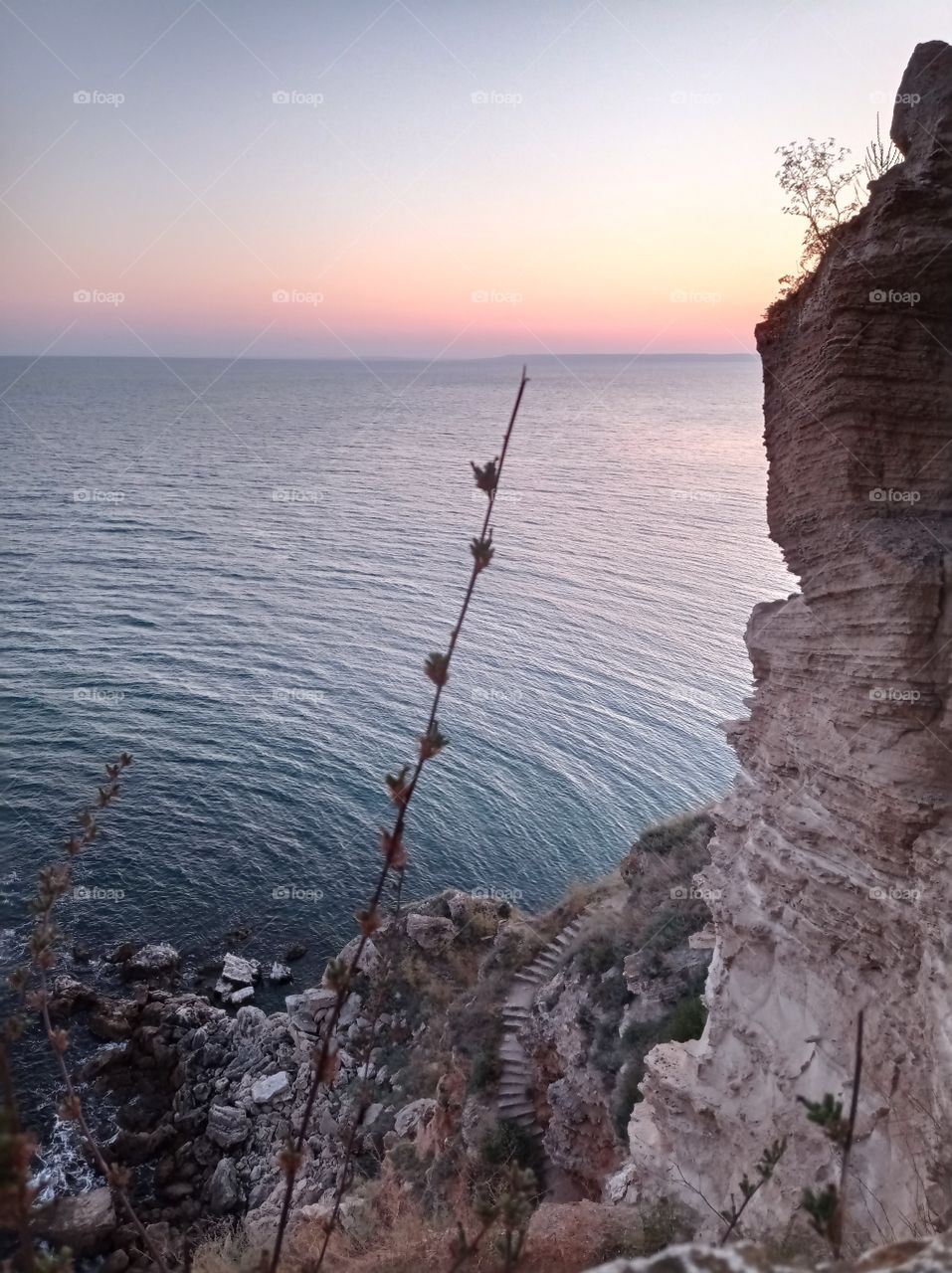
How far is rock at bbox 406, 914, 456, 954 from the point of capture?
30.8m

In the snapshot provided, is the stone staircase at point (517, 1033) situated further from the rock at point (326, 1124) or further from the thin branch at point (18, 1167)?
the thin branch at point (18, 1167)

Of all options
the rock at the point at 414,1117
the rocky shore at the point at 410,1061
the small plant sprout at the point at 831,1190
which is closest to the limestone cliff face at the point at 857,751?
the small plant sprout at the point at 831,1190

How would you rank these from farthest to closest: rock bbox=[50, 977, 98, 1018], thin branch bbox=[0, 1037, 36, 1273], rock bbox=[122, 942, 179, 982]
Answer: rock bbox=[122, 942, 179, 982]
rock bbox=[50, 977, 98, 1018]
thin branch bbox=[0, 1037, 36, 1273]

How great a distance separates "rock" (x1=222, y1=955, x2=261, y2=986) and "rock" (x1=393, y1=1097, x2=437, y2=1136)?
820 centimetres

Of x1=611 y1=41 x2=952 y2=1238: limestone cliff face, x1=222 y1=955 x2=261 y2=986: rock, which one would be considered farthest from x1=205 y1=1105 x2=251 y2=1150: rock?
x1=611 y1=41 x2=952 y2=1238: limestone cliff face

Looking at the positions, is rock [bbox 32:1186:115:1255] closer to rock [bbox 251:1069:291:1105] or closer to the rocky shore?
the rocky shore

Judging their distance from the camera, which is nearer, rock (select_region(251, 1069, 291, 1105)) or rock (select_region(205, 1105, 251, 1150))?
rock (select_region(205, 1105, 251, 1150))

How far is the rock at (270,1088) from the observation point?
25578mm

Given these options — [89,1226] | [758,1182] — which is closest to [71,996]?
[89,1226]

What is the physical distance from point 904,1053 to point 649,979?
462 inches

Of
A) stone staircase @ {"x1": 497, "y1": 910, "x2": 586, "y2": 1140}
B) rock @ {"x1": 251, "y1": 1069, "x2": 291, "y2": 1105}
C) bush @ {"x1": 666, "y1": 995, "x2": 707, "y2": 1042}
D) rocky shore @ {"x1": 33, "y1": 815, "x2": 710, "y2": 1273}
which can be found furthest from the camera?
rock @ {"x1": 251, "y1": 1069, "x2": 291, "y2": 1105}

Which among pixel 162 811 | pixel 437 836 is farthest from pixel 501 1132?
pixel 162 811

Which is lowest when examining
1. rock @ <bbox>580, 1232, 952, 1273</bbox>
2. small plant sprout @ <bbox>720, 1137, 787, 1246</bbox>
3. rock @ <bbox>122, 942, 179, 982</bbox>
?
rock @ <bbox>122, 942, 179, 982</bbox>

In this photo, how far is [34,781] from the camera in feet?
118
